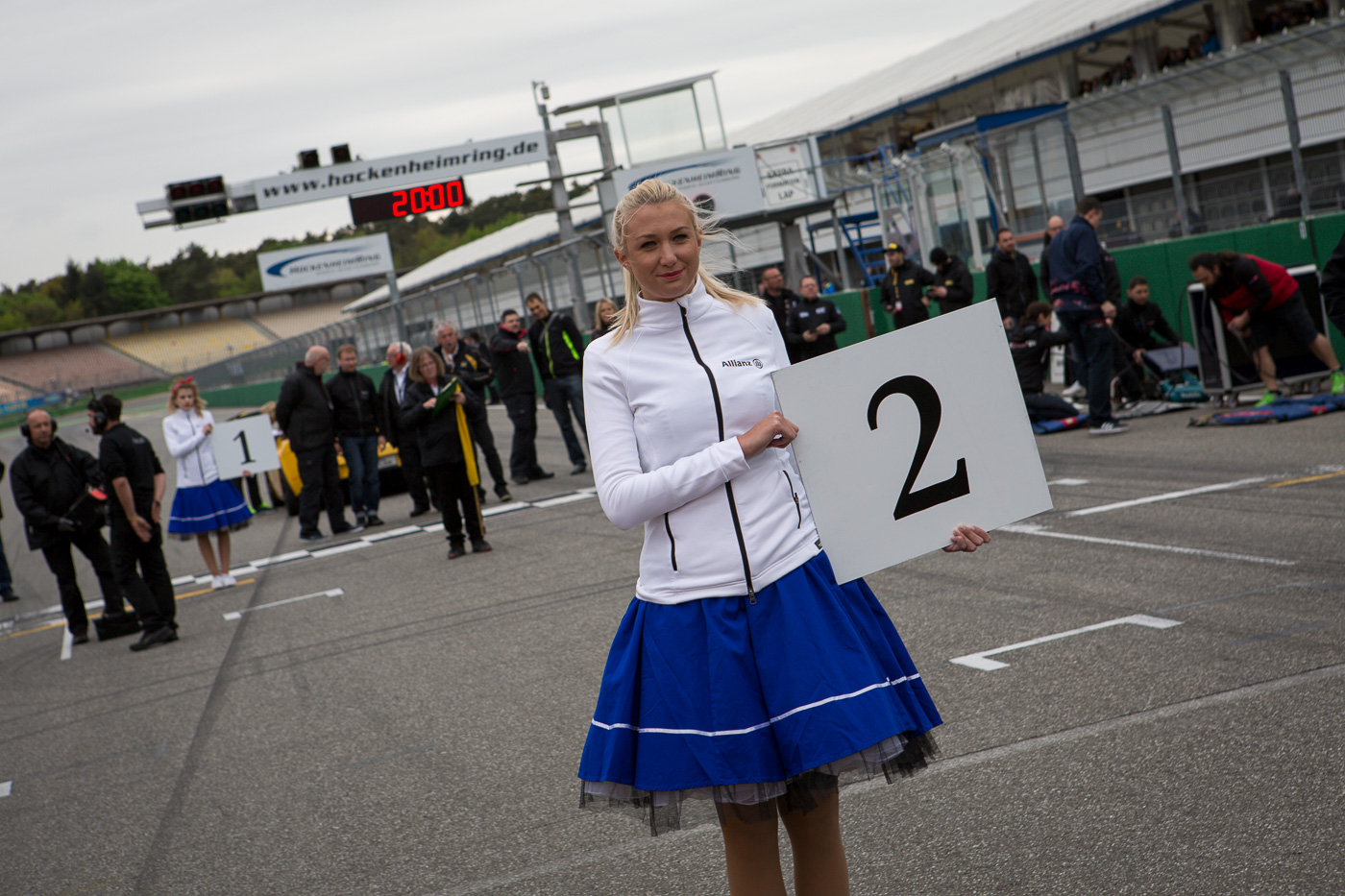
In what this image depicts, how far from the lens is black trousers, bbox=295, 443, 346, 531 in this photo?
13062 millimetres

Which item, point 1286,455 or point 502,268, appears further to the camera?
point 502,268

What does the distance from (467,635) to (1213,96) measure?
12.9 meters

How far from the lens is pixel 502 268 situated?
28.5m

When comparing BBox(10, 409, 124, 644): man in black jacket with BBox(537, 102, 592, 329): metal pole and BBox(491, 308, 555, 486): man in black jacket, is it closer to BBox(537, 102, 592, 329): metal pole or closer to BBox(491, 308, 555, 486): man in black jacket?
BBox(491, 308, 555, 486): man in black jacket

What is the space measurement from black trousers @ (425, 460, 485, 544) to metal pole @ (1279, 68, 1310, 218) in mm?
9292

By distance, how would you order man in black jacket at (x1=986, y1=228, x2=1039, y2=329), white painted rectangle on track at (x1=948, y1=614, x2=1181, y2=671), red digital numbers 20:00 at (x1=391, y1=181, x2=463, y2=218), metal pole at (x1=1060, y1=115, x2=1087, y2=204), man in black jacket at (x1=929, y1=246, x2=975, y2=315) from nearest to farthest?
white painted rectangle on track at (x1=948, y1=614, x2=1181, y2=671) < man in black jacket at (x1=986, y1=228, x2=1039, y2=329) < man in black jacket at (x1=929, y1=246, x2=975, y2=315) < metal pole at (x1=1060, y1=115, x2=1087, y2=204) < red digital numbers 20:00 at (x1=391, y1=181, x2=463, y2=218)

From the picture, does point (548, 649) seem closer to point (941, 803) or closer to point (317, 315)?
point (941, 803)

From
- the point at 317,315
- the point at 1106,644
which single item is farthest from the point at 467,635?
the point at 317,315

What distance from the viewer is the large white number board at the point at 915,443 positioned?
8.79ft

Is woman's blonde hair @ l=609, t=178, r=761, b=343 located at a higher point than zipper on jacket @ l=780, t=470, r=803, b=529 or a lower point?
higher

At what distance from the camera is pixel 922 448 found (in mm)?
2830

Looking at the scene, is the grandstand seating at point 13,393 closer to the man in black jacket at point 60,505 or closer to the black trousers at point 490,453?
the black trousers at point 490,453

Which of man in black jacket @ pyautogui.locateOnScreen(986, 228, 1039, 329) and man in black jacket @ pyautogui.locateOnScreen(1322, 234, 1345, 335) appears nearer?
man in black jacket @ pyautogui.locateOnScreen(1322, 234, 1345, 335)

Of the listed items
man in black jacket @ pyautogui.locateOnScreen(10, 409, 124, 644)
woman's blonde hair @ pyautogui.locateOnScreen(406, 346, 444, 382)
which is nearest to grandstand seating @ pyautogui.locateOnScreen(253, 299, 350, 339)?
woman's blonde hair @ pyautogui.locateOnScreen(406, 346, 444, 382)
